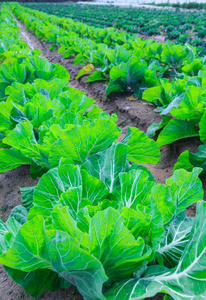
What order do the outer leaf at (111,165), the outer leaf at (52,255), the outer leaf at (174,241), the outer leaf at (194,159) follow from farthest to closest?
the outer leaf at (194,159) → the outer leaf at (111,165) → the outer leaf at (174,241) → the outer leaf at (52,255)

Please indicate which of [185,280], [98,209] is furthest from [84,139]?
[185,280]

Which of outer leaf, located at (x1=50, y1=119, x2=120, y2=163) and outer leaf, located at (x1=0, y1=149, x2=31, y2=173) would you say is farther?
outer leaf, located at (x1=0, y1=149, x2=31, y2=173)

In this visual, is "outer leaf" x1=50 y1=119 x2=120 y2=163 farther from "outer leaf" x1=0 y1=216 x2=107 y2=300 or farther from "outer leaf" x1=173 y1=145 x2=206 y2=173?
"outer leaf" x1=173 y1=145 x2=206 y2=173

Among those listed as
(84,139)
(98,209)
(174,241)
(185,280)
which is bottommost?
(174,241)

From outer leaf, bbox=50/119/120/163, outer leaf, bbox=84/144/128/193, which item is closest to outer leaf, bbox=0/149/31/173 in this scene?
outer leaf, bbox=50/119/120/163

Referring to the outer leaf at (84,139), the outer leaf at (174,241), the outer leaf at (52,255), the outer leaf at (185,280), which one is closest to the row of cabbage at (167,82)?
the outer leaf at (84,139)

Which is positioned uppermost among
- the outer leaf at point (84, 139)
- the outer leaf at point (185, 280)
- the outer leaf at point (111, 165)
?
the outer leaf at point (84, 139)

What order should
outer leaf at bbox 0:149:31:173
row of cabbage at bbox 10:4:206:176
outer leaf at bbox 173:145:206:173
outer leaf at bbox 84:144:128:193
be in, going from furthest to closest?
row of cabbage at bbox 10:4:206:176 < outer leaf at bbox 173:145:206:173 < outer leaf at bbox 0:149:31:173 < outer leaf at bbox 84:144:128:193

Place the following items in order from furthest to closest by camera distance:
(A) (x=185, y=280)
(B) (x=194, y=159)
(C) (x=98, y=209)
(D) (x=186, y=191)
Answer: (B) (x=194, y=159)
(D) (x=186, y=191)
(C) (x=98, y=209)
(A) (x=185, y=280)

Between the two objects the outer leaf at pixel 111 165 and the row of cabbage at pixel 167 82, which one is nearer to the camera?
the outer leaf at pixel 111 165

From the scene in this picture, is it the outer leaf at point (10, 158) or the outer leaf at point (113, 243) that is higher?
the outer leaf at point (113, 243)

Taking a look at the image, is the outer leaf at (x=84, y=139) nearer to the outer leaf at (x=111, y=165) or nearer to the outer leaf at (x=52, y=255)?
the outer leaf at (x=111, y=165)

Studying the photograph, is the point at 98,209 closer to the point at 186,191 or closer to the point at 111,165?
the point at 111,165

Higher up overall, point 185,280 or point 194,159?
point 185,280
